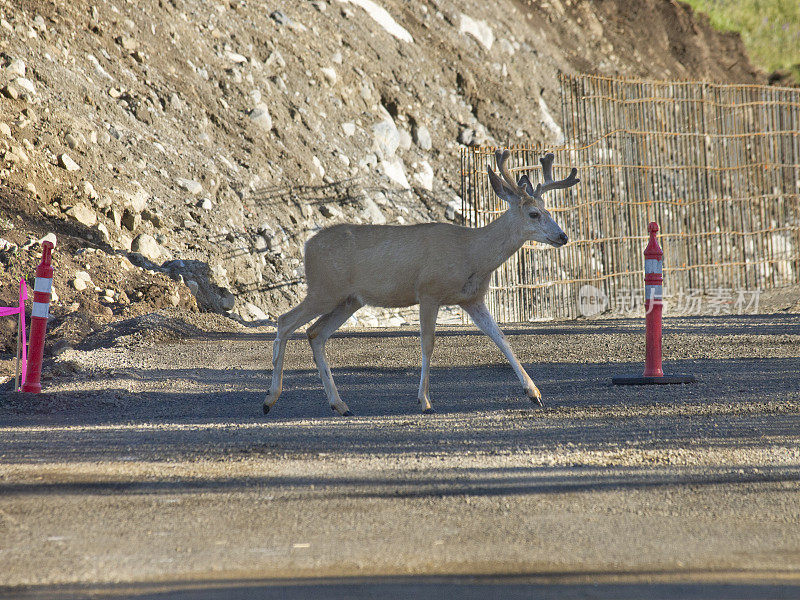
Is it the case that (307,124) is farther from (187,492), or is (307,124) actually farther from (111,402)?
(187,492)

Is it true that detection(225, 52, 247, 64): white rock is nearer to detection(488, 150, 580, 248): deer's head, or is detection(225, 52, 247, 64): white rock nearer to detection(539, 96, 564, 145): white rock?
detection(539, 96, 564, 145): white rock

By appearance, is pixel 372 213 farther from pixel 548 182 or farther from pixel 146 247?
pixel 548 182

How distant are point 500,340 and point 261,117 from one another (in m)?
15.1

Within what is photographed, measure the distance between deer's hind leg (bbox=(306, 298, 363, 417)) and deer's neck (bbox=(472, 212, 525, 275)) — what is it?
1.19 meters

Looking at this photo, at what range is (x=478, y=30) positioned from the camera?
99.0 feet

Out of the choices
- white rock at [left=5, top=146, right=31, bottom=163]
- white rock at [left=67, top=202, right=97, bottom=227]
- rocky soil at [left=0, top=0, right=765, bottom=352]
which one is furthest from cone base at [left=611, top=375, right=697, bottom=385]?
white rock at [left=5, top=146, right=31, bottom=163]

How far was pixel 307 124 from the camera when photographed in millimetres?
22906

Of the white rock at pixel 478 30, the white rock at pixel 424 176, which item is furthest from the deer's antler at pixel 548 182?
the white rock at pixel 478 30

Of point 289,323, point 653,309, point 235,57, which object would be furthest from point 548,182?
point 235,57

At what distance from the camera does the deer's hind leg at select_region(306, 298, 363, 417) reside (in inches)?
315

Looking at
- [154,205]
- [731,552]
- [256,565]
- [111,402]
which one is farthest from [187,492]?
[154,205]

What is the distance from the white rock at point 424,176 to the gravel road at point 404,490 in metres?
15.0

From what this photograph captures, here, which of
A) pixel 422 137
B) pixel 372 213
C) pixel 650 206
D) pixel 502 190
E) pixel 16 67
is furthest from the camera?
pixel 422 137

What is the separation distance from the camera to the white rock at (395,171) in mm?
23422
